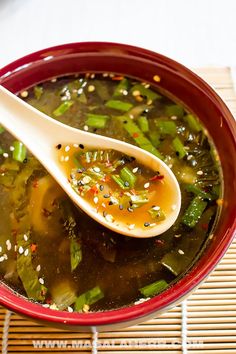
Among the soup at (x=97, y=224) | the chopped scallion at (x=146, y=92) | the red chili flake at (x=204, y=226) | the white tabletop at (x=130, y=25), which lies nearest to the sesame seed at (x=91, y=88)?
the soup at (x=97, y=224)

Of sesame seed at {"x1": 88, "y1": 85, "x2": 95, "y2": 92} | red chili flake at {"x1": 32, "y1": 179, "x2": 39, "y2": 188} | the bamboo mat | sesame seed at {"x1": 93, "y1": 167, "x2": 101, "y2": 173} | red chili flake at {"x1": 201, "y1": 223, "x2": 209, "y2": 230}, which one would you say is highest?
sesame seed at {"x1": 88, "y1": 85, "x2": 95, "y2": 92}

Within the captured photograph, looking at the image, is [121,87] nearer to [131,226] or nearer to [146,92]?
[146,92]

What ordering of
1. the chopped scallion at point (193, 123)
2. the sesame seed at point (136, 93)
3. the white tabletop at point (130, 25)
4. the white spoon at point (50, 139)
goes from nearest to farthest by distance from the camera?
the white spoon at point (50, 139) < the chopped scallion at point (193, 123) < the sesame seed at point (136, 93) < the white tabletop at point (130, 25)

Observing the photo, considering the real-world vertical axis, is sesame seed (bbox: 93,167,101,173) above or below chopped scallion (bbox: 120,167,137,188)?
above

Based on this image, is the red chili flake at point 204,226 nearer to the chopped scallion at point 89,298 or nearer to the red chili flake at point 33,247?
the chopped scallion at point 89,298

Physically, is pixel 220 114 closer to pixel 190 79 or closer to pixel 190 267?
pixel 190 79

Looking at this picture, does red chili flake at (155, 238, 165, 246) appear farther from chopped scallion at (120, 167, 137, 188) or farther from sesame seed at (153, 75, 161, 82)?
sesame seed at (153, 75, 161, 82)

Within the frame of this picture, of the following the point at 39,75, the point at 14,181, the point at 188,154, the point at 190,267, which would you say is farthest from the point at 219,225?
the point at 39,75

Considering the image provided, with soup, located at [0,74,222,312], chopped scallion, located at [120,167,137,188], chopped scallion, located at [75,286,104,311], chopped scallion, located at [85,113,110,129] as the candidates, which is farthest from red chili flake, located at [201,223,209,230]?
chopped scallion, located at [85,113,110,129]
